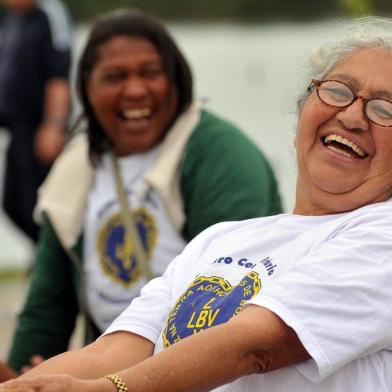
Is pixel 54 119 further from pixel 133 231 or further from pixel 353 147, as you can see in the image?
pixel 353 147

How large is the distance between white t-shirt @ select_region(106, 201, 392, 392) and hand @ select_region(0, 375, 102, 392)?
33 cm

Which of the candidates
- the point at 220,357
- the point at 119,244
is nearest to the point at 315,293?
the point at 220,357

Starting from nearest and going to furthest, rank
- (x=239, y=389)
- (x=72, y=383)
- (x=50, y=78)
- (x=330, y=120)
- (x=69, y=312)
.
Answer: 1. (x=72, y=383)
2. (x=239, y=389)
3. (x=330, y=120)
4. (x=69, y=312)
5. (x=50, y=78)

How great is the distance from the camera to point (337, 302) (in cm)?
251

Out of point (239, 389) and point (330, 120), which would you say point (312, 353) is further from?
point (330, 120)

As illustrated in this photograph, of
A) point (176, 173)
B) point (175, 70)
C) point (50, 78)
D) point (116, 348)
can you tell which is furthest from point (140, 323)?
point (50, 78)

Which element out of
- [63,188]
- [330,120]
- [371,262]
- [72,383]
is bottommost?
[63,188]

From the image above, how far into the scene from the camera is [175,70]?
463 centimetres

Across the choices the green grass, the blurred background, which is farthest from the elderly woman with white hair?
the blurred background

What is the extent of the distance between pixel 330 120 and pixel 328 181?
126mm

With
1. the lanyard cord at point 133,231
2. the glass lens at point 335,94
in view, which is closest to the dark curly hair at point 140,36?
the lanyard cord at point 133,231

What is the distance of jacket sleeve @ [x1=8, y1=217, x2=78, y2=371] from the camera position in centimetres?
467

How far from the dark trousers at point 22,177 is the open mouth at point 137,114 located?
2.59 metres

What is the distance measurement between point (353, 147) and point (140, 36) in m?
1.94
